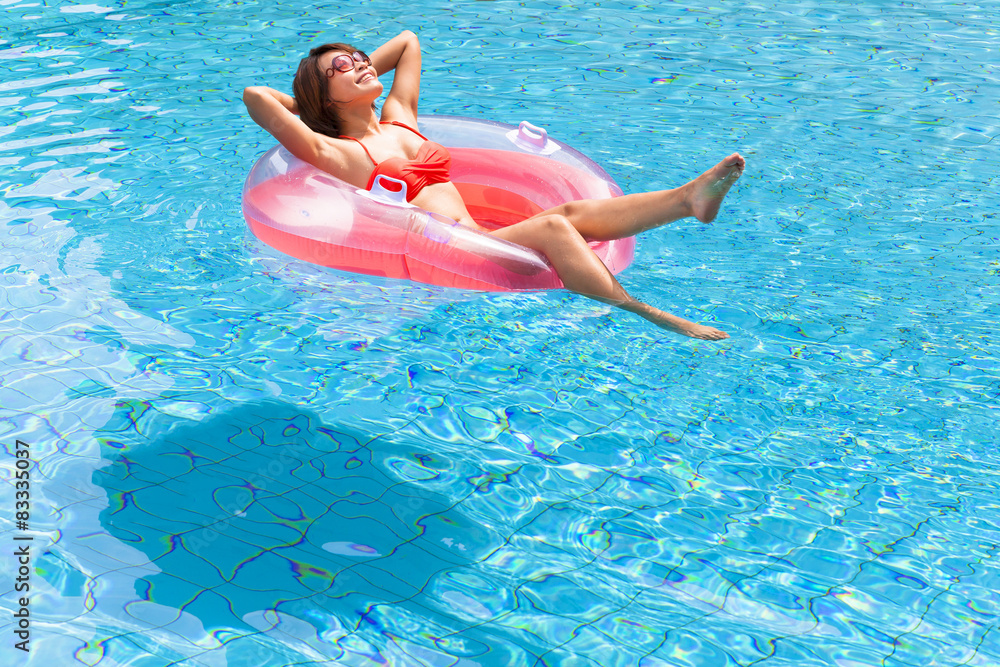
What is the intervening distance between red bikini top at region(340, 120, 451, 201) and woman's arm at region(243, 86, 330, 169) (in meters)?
0.17

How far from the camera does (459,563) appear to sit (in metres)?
2.42

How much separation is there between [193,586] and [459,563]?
0.67 m

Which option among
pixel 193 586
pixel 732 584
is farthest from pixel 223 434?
pixel 732 584

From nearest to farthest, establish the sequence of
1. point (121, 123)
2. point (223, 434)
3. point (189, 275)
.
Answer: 1. point (223, 434)
2. point (189, 275)
3. point (121, 123)

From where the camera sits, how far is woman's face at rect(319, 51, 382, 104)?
3691 millimetres

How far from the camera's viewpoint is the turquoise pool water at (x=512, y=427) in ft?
7.40

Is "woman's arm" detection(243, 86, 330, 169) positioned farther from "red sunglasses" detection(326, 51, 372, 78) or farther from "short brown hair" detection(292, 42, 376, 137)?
"red sunglasses" detection(326, 51, 372, 78)

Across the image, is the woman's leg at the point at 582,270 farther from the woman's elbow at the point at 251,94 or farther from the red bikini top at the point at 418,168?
the woman's elbow at the point at 251,94

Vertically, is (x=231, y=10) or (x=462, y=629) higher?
(x=231, y=10)

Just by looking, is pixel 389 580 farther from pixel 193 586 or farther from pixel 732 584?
pixel 732 584

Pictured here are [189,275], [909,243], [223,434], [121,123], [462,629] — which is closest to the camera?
[462,629]

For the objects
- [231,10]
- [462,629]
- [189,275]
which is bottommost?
[462,629]

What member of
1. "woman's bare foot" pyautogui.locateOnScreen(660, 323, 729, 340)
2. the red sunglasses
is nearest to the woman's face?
the red sunglasses

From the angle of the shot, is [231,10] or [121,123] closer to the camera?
[121,123]
